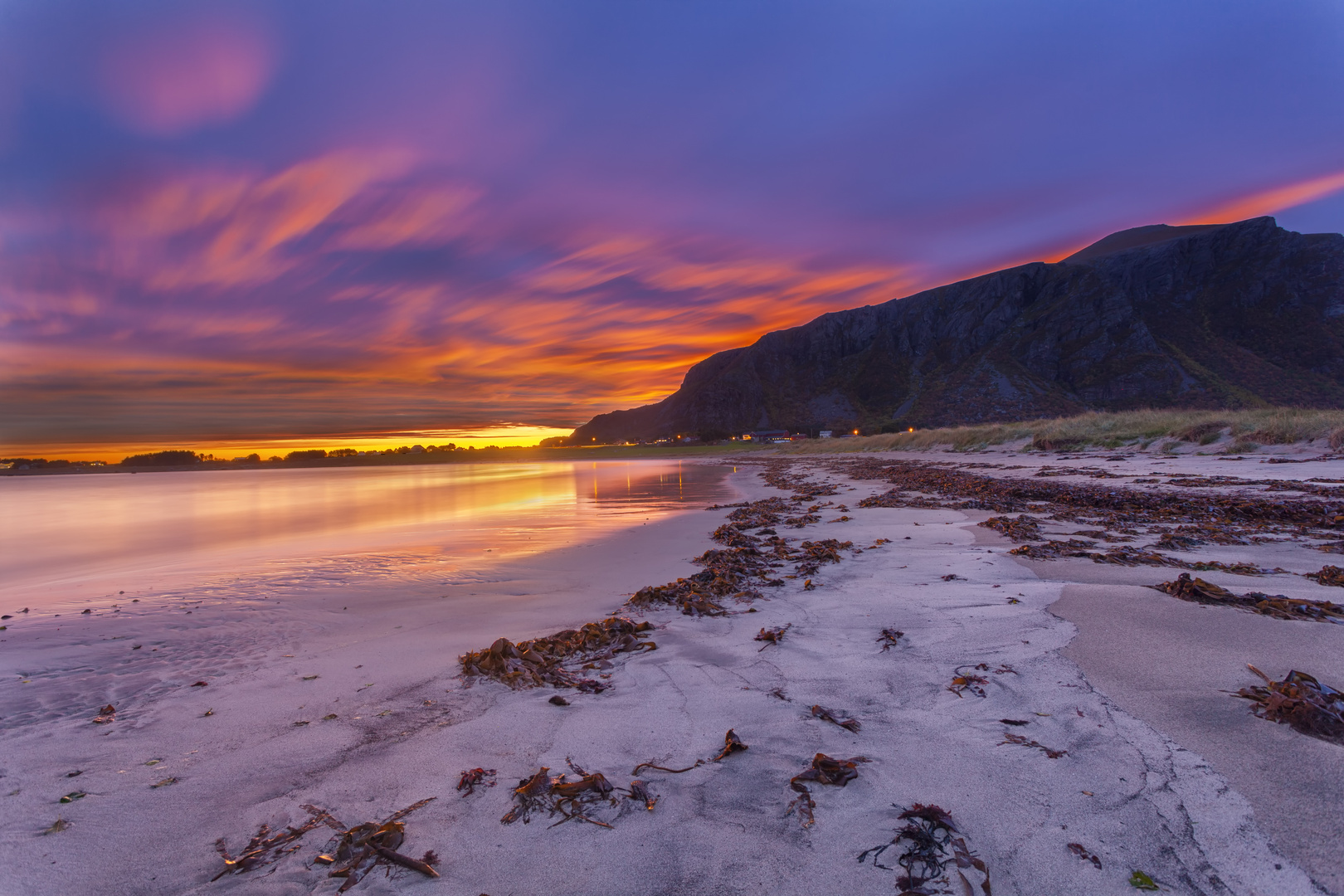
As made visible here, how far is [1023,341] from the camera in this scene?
109000 millimetres

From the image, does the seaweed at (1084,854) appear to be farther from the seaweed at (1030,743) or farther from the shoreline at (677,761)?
the seaweed at (1030,743)

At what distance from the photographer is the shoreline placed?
1774mm

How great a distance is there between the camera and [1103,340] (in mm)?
99938

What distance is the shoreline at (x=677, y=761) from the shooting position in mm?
1774

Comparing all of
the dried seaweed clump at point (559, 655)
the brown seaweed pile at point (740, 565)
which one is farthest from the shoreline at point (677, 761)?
the brown seaweed pile at point (740, 565)

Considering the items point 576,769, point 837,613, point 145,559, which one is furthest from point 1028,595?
point 145,559

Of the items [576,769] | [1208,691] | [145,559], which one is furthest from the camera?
[145,559]

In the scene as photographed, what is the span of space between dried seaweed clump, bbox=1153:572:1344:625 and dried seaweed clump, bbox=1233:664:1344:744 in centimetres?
147

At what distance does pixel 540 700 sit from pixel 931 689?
2.23 meters

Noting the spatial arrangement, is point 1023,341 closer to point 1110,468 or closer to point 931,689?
point 1110,468

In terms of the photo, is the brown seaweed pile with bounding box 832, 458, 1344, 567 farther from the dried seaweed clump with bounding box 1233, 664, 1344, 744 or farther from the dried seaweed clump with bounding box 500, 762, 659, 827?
the dried seaweed clump with bounding box 500, 762, 659, 827

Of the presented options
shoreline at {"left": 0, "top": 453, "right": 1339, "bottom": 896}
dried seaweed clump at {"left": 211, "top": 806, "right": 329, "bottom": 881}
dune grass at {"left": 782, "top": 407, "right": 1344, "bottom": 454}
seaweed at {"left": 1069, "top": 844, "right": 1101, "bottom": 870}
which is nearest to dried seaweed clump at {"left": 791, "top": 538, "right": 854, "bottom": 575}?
shoreline at {"left": 0, "top": 453, "right": 1339, "bottom": 896}

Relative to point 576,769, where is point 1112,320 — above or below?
above

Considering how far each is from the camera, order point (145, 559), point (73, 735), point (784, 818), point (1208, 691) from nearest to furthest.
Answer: point (784, 818), point (1208, 691), point (73, 735), point (145, 559)
